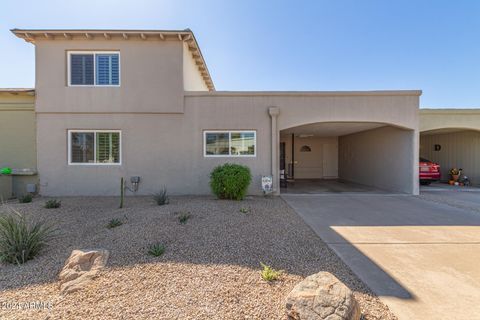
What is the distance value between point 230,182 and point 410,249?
476 centimetres

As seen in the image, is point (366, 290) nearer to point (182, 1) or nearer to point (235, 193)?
point (235, 193)

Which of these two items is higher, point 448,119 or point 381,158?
point 448,119

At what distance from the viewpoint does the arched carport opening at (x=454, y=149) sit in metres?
12.9

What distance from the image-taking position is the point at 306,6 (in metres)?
10.6

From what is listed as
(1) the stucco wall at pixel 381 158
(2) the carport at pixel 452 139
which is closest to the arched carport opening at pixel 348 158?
(1) the stucco wall at pixel 381 158

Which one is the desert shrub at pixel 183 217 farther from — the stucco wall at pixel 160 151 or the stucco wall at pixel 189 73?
the stucco wall at pixel 189 73

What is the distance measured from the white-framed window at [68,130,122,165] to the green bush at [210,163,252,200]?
13.7 ft

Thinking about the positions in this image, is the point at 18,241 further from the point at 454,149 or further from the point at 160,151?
the point at 454,149

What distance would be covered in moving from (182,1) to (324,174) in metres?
13.0

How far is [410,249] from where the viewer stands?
4328 mm

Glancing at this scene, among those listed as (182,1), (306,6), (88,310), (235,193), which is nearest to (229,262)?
(88,310)

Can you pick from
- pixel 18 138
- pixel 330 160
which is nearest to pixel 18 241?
pixel 18 138

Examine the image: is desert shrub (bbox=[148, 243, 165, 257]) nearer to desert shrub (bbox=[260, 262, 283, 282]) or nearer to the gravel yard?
the gravel yard

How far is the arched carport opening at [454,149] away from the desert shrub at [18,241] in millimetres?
14888
